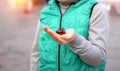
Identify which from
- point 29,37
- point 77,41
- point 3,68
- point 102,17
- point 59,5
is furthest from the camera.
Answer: point 29,37

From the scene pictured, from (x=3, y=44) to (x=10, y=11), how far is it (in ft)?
9.11

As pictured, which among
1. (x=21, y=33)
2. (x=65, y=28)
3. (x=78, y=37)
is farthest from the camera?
(x=21, y=33)

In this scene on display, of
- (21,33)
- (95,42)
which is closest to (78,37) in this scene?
→ (95,42)

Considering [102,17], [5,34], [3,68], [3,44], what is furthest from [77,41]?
[5,34]

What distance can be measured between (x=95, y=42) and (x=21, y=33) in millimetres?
3934

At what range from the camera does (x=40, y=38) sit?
1.32 m

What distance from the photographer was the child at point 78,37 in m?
1.13

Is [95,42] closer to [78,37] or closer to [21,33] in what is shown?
[78,37]

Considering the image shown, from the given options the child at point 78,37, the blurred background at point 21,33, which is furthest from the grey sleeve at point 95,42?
the blurred background at point 21,33

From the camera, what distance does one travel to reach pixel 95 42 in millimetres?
1163

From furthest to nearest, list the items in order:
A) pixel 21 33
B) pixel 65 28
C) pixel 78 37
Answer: pixel 21 33, pixel 65 28, pixel 78 37

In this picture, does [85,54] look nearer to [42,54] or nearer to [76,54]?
[76,54]

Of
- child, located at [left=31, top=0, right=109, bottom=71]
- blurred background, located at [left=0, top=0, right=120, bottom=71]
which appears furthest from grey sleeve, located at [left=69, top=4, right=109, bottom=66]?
blurred background, located at [left=0, top=0, right=120, bottom=71]

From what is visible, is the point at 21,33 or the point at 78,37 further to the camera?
the point at 21,33
